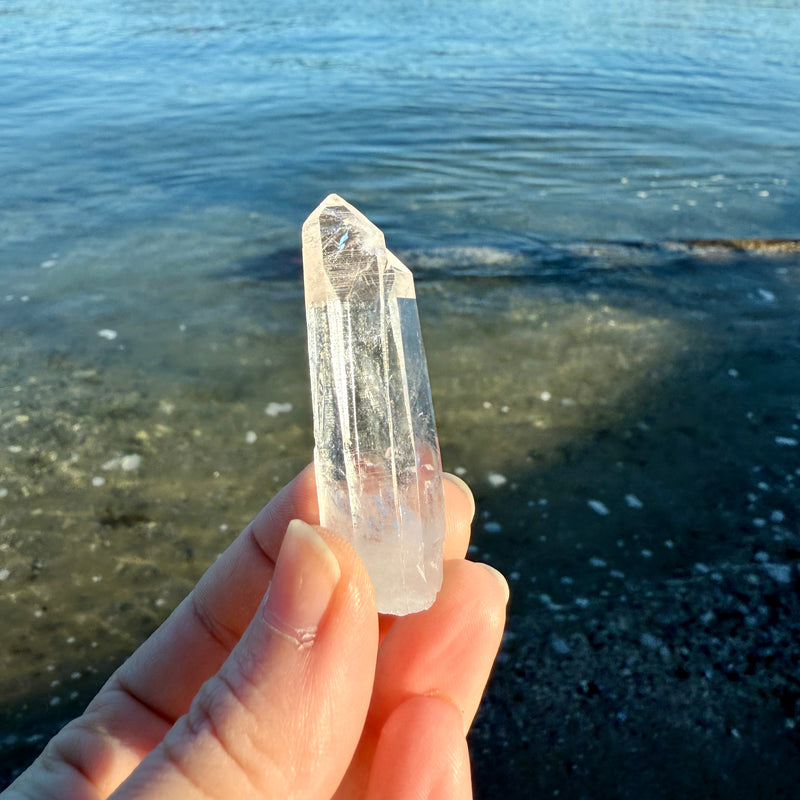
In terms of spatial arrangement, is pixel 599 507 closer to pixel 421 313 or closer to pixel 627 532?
pixel 627 532

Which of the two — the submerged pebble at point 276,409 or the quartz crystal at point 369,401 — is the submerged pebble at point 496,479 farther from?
the quartz crystal at point 369,401

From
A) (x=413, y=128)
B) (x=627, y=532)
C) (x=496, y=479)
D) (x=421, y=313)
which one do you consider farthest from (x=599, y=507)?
(x=413, y=128)

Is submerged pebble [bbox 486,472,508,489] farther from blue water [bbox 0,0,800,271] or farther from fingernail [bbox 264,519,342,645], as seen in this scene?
blue water [bbox 0,0,800,271]

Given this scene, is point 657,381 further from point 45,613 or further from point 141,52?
point 141,52

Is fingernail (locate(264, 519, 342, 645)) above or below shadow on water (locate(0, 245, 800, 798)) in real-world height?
above

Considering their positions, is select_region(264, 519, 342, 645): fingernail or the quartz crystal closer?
select_region(264, 519, 342, 645): fingernail

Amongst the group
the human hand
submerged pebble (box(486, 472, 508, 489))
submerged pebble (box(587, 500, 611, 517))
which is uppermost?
the human hand

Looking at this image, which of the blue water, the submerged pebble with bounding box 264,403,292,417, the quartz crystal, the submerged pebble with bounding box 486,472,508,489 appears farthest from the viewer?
the blue water

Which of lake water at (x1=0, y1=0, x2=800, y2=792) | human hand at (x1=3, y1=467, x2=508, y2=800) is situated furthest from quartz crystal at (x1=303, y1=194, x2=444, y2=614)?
lake water at (x1=0, y1=0, x2=800, y2=792)

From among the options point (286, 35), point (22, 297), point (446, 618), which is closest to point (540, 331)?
point (446, 618)
